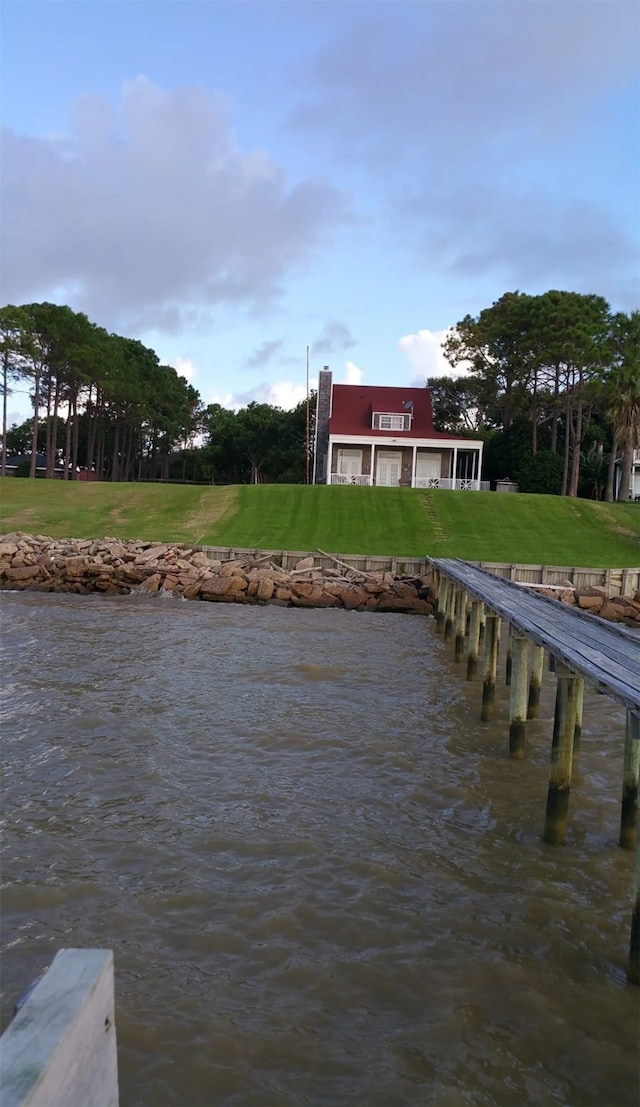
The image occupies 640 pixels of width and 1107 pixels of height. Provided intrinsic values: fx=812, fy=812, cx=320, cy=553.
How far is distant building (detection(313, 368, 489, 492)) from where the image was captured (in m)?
41.2

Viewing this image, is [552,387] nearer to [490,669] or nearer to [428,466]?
[428,466]

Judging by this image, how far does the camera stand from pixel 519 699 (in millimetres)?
9188

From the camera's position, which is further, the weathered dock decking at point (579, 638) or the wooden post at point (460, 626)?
the wooden post at point (460, 626)

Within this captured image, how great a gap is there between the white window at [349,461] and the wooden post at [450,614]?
25.2 m

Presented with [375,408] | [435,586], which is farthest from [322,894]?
[375,408]

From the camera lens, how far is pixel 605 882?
247 inches

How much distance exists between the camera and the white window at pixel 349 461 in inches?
1695

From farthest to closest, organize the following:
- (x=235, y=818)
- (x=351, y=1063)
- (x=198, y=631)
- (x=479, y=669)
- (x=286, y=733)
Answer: (x=198, y=631)
(x=479, y=669)
(x=286, y=733)
(x=235, y=818)
(x=351, y=1063)

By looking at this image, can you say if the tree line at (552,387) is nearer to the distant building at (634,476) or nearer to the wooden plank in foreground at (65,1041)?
the distant building at (634,476)

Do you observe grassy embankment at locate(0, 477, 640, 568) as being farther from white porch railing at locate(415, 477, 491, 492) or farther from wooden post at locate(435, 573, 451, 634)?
wooden post at locate(435, 573, 451, 634)

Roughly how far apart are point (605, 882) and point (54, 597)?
1819cm

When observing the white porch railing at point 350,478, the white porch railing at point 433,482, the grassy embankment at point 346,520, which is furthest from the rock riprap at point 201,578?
the white porch railing at point 433,482

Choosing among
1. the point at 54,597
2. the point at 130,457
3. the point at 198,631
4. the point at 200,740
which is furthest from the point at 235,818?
the point at 130,457

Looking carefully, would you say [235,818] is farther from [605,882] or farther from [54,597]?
[54,597]
